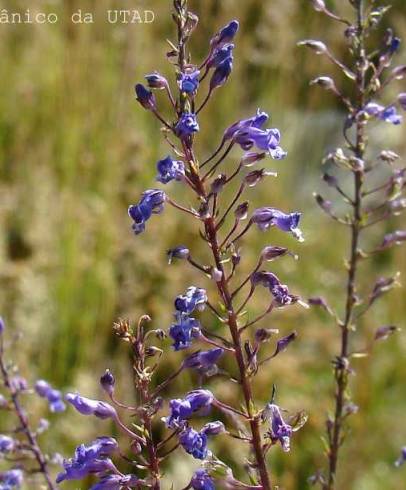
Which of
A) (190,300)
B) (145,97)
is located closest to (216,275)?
(190,300)

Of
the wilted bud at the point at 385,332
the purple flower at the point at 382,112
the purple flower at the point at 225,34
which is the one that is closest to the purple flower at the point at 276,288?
the purple flower at the point at 225,34

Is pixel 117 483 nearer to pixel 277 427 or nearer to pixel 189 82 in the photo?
pixel 277 427

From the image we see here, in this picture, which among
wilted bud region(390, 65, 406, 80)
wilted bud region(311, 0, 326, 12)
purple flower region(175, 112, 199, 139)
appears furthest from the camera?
wilted bud region(311, 0, 326, 12)

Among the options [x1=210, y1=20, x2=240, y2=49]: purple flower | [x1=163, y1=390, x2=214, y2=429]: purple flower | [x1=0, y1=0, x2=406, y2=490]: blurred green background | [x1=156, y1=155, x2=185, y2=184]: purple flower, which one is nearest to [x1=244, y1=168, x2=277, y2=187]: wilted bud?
[x1=156, y1=155, x2=185, y2=184]: purple flower

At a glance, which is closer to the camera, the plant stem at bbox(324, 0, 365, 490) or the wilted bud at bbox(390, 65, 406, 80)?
the plant stem at bbox(324, 0, 365, 490)

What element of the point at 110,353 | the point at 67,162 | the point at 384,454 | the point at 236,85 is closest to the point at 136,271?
the point at 110,353

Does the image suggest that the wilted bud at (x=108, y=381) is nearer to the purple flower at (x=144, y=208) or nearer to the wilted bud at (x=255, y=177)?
the purple flower at (x=144, y=208)

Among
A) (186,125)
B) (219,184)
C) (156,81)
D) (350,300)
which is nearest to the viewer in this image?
(186,125)

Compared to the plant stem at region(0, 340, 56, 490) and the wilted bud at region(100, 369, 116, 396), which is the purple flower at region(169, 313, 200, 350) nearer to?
the wilted bud at region(100, 369, 116, 396)
